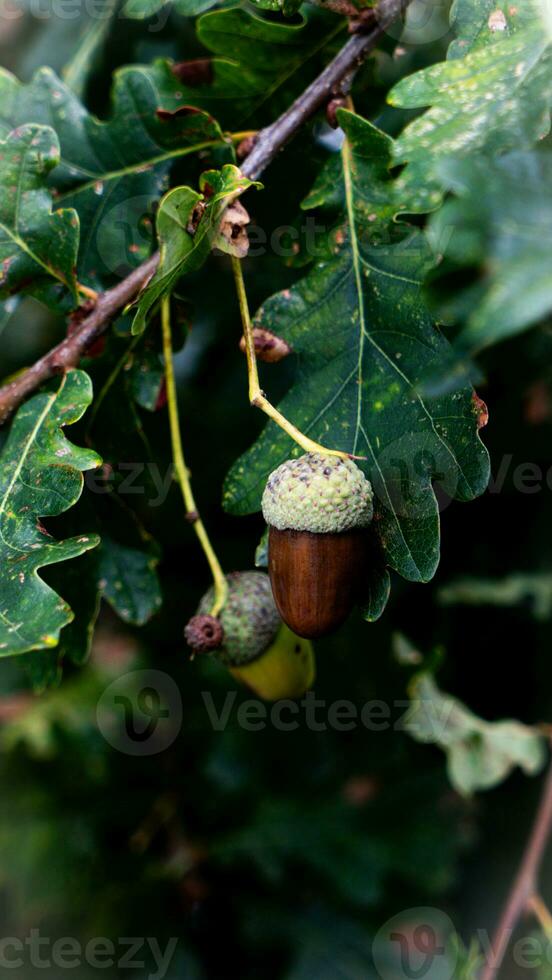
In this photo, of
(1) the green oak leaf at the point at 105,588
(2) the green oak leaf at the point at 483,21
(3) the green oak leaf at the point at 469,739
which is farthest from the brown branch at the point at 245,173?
(3) the green oak leaf at the point at 469,739

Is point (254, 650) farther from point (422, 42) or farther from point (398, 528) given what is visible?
point (422, 42)

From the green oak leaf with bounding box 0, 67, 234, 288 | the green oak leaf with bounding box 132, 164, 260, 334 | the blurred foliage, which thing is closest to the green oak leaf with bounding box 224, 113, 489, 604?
the green oak leaf with bounding box 132, 164, 260, 334

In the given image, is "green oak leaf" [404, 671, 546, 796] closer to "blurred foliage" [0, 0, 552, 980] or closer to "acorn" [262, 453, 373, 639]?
"blurred foliage" [0, 0, 552, 980]

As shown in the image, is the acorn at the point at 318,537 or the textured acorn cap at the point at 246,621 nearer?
the acorn at the point at 318,537

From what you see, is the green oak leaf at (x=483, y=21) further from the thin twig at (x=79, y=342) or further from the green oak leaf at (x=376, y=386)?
the thin twig at (x=79, y=342)

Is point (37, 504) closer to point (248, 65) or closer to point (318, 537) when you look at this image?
point (318, 537)

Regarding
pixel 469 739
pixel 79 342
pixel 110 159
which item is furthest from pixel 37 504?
pixel 469 739
